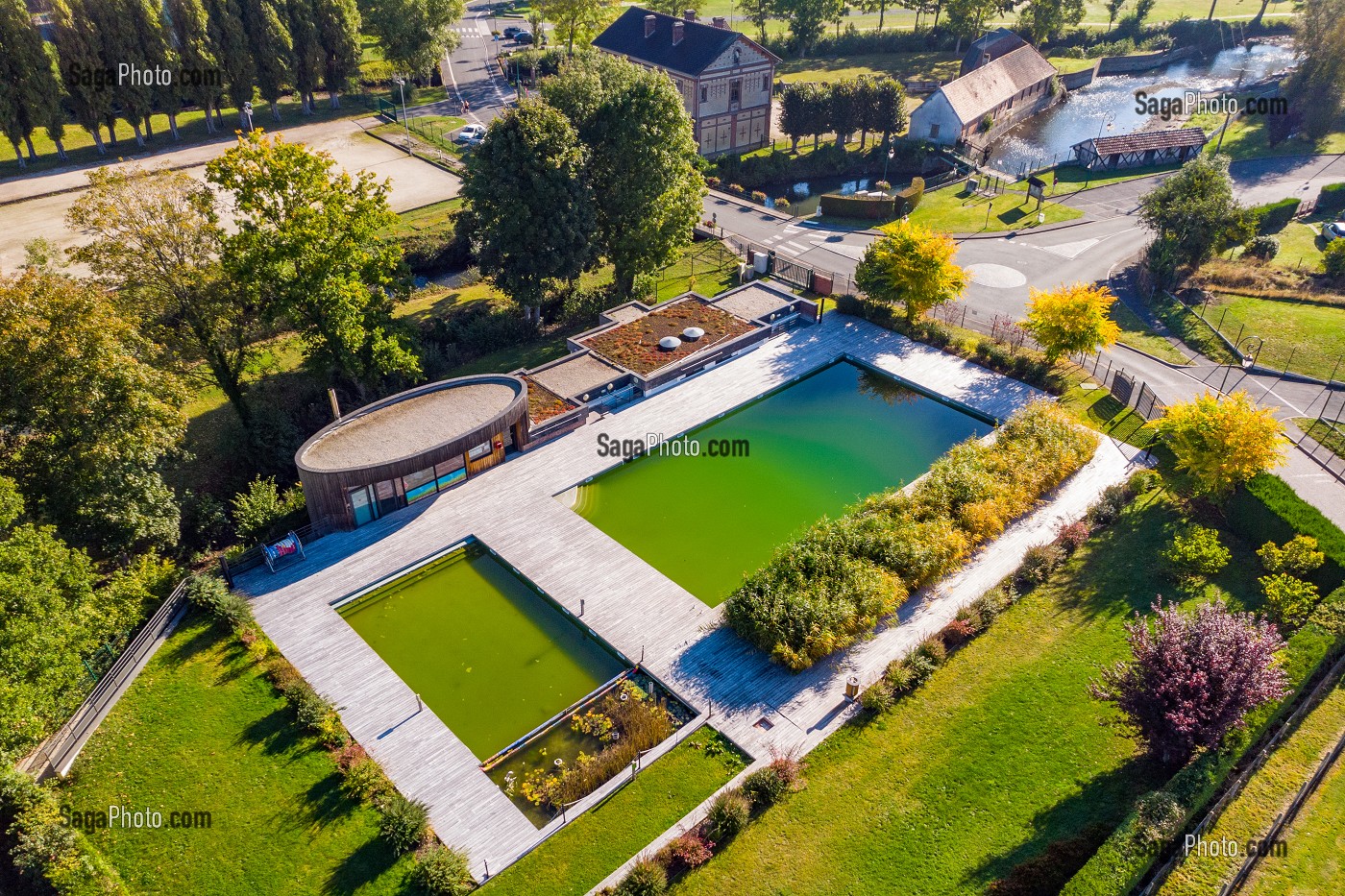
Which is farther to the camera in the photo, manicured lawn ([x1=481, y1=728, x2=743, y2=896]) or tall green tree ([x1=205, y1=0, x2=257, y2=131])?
tall green tree ([x1=205, y1=0, x2=257, y2=131])

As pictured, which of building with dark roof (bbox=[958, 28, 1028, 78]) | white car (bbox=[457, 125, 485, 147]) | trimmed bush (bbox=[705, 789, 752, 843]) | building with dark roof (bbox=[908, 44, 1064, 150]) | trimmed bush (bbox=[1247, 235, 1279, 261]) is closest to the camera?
trimmed bush (bbox=[705, 789, 752, 843])

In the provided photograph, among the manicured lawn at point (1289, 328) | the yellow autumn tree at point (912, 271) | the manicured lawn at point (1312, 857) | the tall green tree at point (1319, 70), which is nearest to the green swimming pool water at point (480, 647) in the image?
the manicured lawn at point (1312, 857)

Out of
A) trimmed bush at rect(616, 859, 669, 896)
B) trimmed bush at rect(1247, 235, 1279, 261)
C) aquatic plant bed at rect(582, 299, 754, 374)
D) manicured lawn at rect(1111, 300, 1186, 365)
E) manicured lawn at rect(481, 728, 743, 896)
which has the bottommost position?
manicured lawn at rect(481, 728, 743, 896)

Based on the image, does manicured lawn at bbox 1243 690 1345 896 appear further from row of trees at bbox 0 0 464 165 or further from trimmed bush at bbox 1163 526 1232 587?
row of trees at bbox 0 0 464 165

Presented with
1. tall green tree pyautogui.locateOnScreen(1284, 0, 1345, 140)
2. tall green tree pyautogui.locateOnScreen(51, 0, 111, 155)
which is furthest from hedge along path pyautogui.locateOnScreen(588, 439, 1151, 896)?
tall green tree pyautogui.locateOnScreen(51, 0, 111, 155)

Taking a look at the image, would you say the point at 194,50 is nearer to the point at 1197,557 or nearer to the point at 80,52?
the point at 80,52
